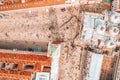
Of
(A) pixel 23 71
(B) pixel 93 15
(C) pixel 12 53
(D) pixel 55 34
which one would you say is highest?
(B) pixel 93 15

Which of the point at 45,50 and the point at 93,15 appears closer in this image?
the point at 93,15

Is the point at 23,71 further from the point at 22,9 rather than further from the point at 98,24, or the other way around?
Result: the point at 98,24

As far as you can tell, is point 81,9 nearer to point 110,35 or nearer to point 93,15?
point 93,15

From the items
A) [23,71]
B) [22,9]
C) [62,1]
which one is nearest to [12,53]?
[23,71]

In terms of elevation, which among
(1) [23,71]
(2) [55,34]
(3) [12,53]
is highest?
(2) [55,34]

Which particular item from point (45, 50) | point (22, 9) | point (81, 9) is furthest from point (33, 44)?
point (81, 9)

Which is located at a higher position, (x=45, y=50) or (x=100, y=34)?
(x=100, y=34)
